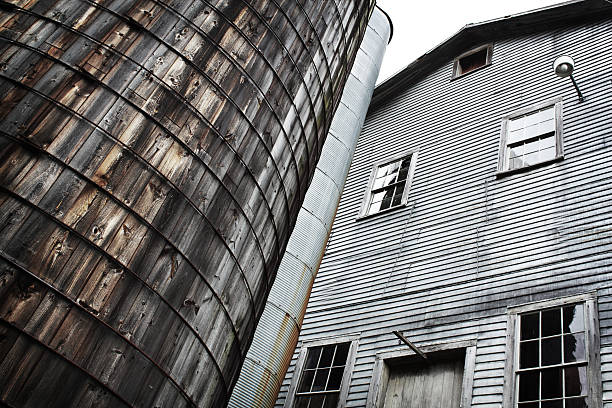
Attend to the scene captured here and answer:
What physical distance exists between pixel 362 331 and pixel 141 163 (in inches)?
249

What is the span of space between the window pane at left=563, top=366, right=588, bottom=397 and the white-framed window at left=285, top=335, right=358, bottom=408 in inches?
130

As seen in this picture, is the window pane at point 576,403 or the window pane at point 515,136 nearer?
the window pane at point 576,403

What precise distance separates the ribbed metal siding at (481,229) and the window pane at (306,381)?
319mm

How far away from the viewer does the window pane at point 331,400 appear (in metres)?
8.42

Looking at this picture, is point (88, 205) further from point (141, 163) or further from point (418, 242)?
point (418, 242)

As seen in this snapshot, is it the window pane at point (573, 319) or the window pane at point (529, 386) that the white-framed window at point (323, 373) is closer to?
the window pane at point (529, 386)

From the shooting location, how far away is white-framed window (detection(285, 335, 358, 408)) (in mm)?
8570

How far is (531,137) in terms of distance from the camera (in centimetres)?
977

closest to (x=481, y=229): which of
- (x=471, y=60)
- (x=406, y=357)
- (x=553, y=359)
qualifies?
(x=406, y=357)

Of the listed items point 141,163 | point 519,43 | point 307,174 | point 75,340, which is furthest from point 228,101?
point 519,43

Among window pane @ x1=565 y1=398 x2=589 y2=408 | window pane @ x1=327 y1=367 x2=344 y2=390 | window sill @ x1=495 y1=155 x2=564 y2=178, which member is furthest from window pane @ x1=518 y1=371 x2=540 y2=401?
window sill @ x1=495 y1=155 x2=564 y2=178

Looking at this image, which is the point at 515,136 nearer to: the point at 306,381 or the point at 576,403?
the point at 576,403

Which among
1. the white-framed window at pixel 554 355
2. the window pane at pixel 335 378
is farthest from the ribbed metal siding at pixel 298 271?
the white-framed window at pixel 554 355

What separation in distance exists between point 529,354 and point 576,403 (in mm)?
905
